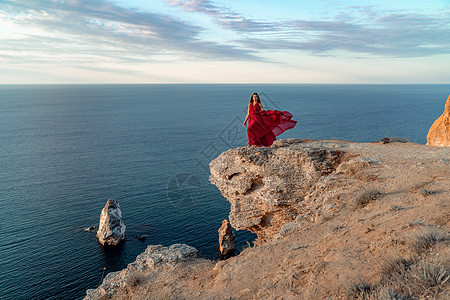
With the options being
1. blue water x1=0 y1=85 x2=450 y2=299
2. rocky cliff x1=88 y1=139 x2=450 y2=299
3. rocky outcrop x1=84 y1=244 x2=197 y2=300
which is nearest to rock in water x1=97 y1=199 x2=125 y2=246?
blue water x1=0 y1=85 x2=450 y2=299

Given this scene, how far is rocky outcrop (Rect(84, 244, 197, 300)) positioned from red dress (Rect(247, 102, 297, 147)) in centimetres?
794

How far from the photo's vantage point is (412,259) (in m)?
6.91

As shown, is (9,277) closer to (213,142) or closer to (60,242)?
(60,242)

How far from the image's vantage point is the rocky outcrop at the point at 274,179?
15.5 m

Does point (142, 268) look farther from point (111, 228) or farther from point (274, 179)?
point (111, 228)

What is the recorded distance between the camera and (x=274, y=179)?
15906 millimetres

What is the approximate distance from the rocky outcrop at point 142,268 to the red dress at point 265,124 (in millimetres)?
7941

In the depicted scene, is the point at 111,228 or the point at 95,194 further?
the point at 95,194

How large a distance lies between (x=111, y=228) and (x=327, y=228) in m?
25.9

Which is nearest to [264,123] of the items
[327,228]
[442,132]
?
A: [327,228]

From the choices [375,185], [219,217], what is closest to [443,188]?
[375,185]

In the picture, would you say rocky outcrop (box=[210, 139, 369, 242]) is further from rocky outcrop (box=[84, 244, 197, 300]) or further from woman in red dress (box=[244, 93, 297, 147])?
rocky outcrop (box=[84, 244, 197, 300])

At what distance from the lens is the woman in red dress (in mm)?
17859

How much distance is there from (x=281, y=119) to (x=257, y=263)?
33.0 feet
